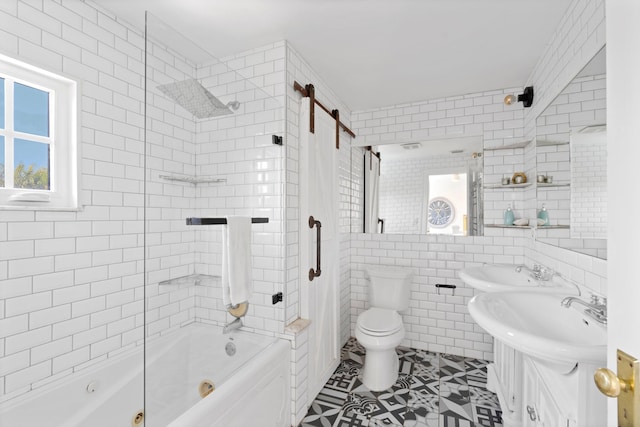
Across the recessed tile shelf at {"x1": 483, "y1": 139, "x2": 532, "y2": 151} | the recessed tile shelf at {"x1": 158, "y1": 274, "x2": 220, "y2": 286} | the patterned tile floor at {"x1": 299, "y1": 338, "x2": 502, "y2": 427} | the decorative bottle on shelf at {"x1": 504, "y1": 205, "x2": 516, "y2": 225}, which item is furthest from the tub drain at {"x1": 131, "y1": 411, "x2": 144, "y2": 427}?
the recessed tile shelf at {"x1": 483, "y1": 139, "x2": 532, "y2": 151}

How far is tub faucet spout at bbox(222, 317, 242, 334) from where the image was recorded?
1.69 m

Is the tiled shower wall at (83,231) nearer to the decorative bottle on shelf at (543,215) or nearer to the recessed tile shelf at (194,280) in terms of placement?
the recessed tile shelf at (194,280)

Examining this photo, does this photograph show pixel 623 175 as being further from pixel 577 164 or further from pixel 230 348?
pixel 230 348

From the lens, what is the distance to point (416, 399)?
2236 millimetres

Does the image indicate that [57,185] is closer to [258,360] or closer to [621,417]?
[258,360]

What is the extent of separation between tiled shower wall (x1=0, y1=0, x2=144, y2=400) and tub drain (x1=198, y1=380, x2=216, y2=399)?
587 mm

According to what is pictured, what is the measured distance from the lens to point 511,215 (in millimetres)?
2637

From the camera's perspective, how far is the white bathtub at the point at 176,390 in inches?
51.1

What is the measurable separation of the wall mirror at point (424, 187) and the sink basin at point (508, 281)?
52cm

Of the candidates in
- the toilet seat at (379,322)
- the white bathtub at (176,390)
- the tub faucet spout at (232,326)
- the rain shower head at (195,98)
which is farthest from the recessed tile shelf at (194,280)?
the toilet seat at (379,322)

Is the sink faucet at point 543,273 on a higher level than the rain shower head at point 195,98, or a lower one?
lower

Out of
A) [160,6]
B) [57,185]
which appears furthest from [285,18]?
[57,185]

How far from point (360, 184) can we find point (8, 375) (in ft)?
9.69

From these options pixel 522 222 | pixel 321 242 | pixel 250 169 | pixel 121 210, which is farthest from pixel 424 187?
pixel 121 210
